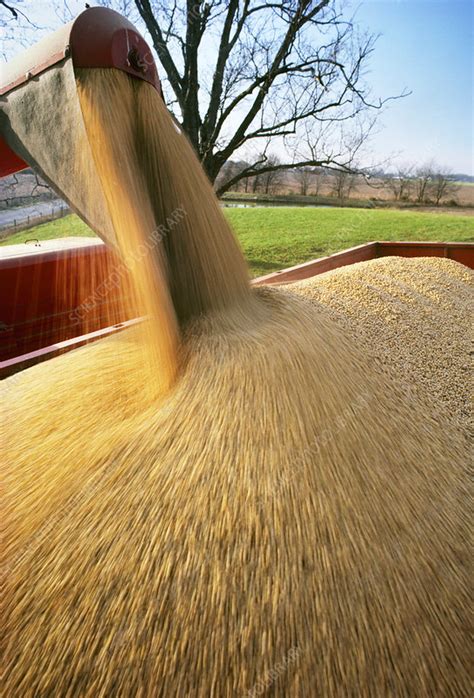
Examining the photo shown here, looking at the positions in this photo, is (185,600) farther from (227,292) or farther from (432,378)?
(432,378)

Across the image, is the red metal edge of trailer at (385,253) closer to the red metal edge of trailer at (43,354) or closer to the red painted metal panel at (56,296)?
the red painted metal panel at (56,296)

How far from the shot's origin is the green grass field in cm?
699

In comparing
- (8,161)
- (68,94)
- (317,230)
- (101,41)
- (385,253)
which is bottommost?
(317,230)

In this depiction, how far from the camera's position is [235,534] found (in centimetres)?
66

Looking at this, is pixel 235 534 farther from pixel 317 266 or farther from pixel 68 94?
pixel 317 266

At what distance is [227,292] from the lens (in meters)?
1.20

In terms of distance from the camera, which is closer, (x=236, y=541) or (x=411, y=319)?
(x=236, y=541)

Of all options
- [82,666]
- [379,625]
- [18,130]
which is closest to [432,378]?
[379,625]

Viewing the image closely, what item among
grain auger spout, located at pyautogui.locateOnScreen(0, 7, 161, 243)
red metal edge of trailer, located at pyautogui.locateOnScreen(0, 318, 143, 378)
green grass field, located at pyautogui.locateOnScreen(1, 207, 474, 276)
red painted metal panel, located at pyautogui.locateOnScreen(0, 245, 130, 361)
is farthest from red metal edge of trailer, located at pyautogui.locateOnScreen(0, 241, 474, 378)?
green grass field, located at pyautogui.locateOnScreen(1, 207, 474, 276)

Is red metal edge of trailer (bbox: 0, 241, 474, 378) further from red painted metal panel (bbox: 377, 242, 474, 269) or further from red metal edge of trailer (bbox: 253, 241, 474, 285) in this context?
red painted metal panel (bbox: 377, 242, 474, 269)

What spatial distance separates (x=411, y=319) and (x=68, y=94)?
1195 mm

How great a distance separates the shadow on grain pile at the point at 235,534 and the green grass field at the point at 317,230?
4.31 m

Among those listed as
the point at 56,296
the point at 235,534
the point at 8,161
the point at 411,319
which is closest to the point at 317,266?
the point at 411,319

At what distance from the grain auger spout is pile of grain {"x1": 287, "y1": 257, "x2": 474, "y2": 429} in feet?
2.49
